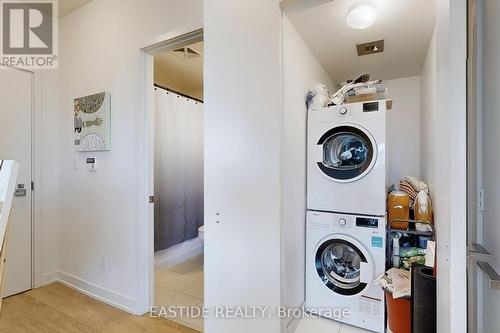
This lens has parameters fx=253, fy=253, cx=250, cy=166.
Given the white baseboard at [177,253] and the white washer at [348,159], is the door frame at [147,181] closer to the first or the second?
the white baseboard at [177,253]

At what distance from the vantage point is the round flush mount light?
1510mm

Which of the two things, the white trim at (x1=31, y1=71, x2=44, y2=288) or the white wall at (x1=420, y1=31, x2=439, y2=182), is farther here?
the white trim at (x1=31, y1=71, x2=44, y2=288)

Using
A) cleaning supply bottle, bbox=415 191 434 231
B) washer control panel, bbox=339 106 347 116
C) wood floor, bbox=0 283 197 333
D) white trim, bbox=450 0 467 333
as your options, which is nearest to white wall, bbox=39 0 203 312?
wood floor, bbox=0 283 197 333

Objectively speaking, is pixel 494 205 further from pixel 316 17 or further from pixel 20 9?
pixel 20 9

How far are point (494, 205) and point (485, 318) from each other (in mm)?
404

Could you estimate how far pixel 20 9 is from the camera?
94.8 inches

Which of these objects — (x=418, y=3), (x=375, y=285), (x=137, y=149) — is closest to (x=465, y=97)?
(x=418, y=3)

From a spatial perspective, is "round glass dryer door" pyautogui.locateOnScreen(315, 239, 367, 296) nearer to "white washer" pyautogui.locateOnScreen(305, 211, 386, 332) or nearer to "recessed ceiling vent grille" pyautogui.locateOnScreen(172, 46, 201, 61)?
"white washer" pyautogui.locateOnScreen(305, 211, 386, 332)

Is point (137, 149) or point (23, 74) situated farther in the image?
point (23, 74)

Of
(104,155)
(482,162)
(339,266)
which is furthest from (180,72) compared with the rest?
(482,162)

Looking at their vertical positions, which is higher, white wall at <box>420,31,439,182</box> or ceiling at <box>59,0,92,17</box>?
ceiling at <box>59,0,92,17</box>

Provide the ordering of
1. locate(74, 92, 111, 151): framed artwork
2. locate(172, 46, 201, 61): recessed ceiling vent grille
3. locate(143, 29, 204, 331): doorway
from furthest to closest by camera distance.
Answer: locate(172, 46, 201, 61): recessed ceiling vent grille, locate(143, 29, 204, 331): doorway, locate(74, 92, 111, 151): framed artwork

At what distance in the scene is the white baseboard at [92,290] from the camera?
2.15m

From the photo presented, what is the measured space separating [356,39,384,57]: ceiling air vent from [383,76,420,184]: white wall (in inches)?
36.4
